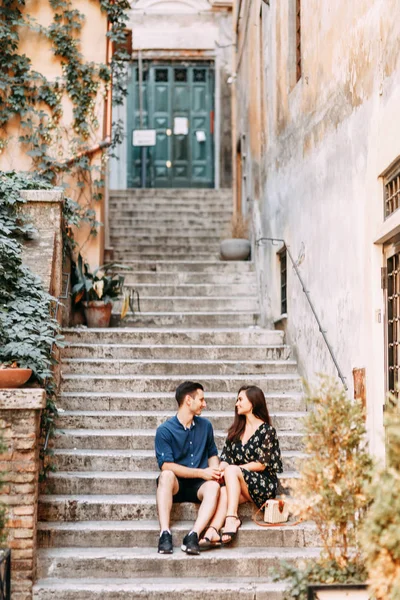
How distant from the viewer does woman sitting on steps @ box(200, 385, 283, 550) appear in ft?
19.4

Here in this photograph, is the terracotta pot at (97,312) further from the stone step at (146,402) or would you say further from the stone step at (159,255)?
the stone step at (159,255)

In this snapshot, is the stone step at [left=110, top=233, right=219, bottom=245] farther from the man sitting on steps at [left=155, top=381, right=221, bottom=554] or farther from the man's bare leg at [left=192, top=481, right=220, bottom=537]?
the man's bare leg at [left=192, top=481, right=220, bottom=537]

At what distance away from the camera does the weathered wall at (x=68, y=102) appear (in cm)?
1053

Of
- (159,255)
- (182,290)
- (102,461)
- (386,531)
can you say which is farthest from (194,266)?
(386,531)

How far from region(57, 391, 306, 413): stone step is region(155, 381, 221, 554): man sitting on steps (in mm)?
1157

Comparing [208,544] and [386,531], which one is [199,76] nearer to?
[208,544]

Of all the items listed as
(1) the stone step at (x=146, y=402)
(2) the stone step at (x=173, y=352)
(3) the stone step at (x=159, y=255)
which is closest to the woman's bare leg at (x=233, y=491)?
(1) the stone step at (x=146, y=402)

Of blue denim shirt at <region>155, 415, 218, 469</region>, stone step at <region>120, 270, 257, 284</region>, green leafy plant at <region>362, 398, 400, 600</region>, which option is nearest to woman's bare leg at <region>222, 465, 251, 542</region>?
blue denim shirt at <region>155, 415, 218, 469</region>

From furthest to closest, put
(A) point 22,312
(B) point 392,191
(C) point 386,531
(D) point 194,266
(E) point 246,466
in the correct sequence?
(D) point 194,266, (A) point 22,312, (E) point 246,466, (B) point 392,191, (C) point 386,531

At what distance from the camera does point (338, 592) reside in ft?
13.5

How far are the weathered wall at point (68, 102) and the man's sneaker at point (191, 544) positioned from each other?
5.42 m

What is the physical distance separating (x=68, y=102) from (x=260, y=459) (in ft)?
20.0

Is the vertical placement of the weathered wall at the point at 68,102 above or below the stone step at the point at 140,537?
above

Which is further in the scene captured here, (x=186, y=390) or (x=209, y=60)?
(x=209, y=60)
